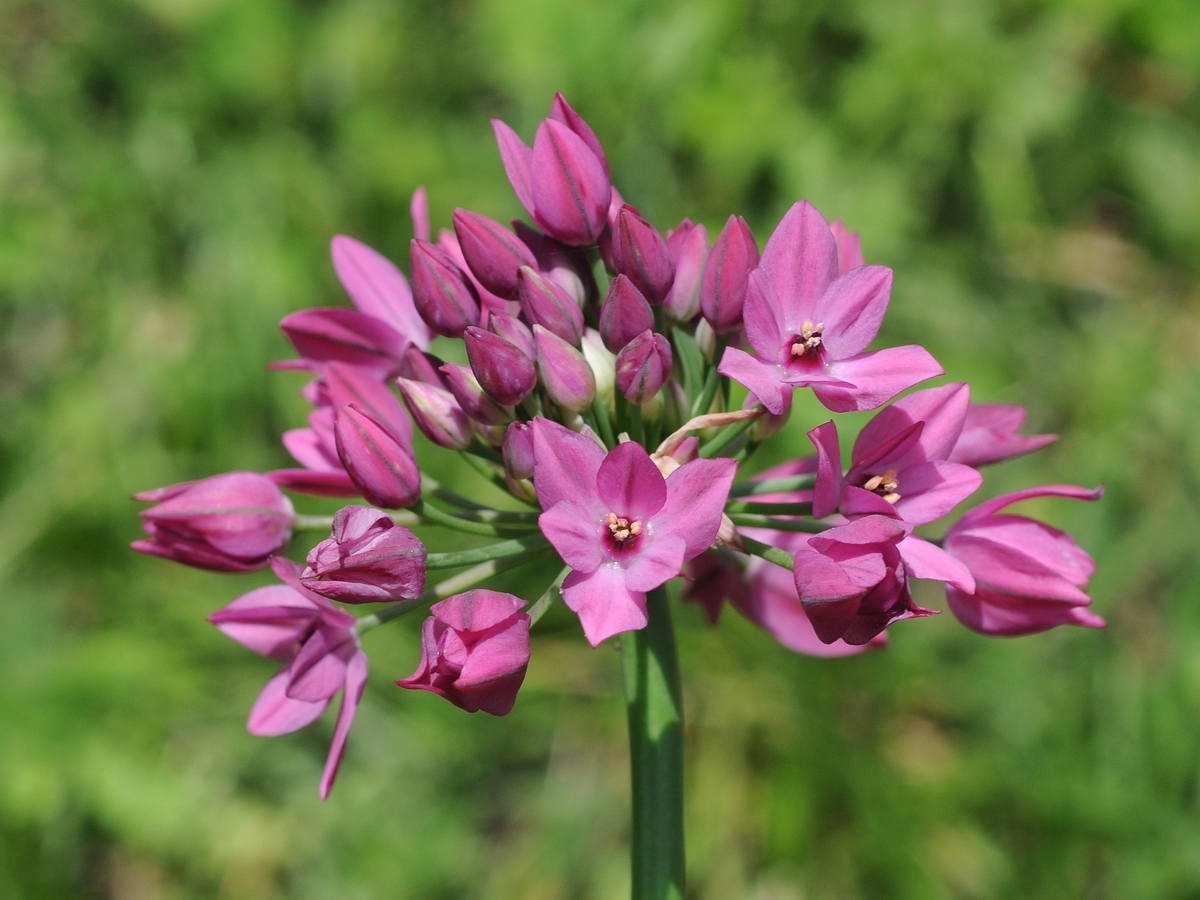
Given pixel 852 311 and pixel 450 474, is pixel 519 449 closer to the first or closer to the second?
pixel 852 311

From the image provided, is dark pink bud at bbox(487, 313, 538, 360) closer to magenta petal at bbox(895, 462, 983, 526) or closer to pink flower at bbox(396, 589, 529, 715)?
pink flower at bbox(396, 589, 529, 715)

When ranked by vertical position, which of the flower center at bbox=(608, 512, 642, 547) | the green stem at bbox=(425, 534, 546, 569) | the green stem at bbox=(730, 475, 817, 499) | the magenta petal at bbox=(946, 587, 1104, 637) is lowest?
the magenta petal at bbox=(946, 587, 1104, 637)

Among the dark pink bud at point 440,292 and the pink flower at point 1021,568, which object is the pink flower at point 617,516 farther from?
the pink flower at point 1021,568

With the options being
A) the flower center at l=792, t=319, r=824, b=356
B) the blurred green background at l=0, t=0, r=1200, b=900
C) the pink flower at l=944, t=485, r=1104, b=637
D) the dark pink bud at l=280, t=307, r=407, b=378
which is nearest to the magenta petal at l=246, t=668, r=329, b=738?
the dark pink bud at l=280, t=307, r=407, b=378

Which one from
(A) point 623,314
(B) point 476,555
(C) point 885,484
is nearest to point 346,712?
(B) point 476,555

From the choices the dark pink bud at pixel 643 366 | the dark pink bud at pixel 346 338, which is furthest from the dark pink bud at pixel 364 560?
the dark pink bud at pixel 346 338

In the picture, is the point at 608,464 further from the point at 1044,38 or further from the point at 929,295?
the point at 1044,38

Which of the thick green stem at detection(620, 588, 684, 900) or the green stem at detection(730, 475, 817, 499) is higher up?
the green stem at detection(730, 475, 817, 499)
